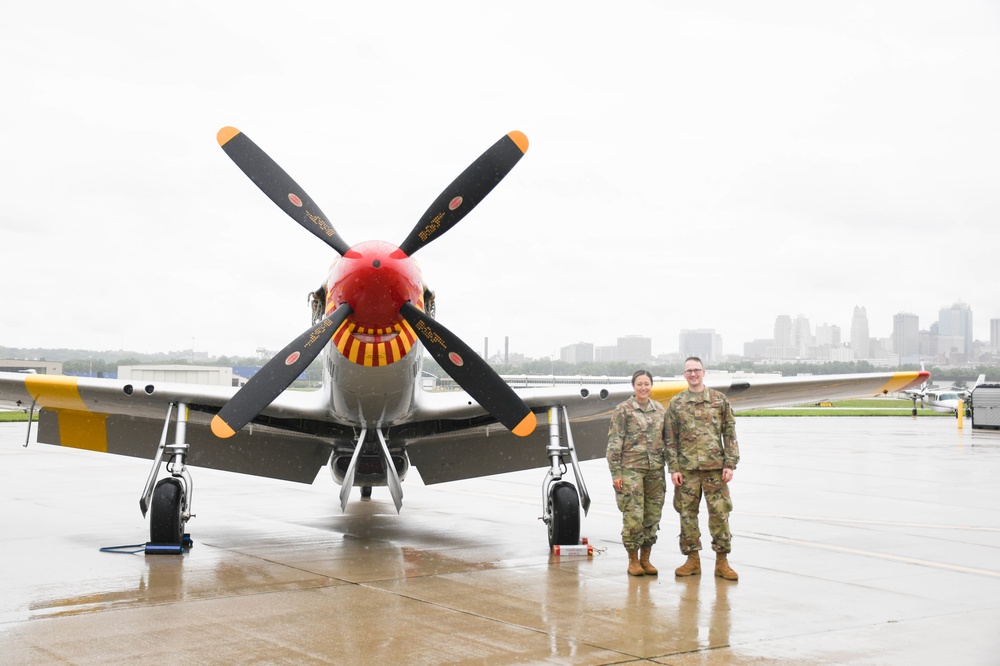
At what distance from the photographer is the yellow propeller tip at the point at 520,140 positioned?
862cm

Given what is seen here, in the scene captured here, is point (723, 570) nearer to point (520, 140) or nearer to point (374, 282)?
point (374, 282)

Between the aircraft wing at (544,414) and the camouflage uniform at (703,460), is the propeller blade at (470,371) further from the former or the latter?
the camouflage uniform at (703,460)

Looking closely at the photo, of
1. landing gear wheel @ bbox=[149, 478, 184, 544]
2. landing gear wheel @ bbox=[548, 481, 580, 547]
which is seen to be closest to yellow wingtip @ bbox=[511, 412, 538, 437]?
landing gear wheel @ bbox=[548, 481, 580, 547]

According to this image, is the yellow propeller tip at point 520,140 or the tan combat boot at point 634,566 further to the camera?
the yellow propeller tip at point 520,140

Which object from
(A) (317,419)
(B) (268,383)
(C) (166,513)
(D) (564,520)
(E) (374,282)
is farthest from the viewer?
(A) (317,419)

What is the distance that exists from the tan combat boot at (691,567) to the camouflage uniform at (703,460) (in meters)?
0.07

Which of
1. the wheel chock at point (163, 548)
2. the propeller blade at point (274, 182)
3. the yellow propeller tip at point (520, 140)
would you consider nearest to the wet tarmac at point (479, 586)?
the wheel chock at point (163, 548)

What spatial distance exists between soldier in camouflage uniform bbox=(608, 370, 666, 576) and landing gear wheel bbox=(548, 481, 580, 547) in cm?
95

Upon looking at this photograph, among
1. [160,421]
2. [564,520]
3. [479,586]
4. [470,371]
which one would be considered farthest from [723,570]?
[160,421]

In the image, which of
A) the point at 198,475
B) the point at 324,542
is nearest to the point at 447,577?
the point at 324,542

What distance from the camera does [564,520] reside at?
28.8 ft

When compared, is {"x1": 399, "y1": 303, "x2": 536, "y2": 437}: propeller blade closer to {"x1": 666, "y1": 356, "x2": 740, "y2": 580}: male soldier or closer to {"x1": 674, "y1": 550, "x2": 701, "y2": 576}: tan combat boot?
{"x1": 666, "y1": 356, "x2": 740, "y2": 580}: male soldier

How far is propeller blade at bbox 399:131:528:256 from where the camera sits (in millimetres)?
8344

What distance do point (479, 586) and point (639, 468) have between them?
1.73 meters
